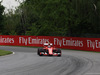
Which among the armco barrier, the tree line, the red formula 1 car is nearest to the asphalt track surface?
the red formula 1 car

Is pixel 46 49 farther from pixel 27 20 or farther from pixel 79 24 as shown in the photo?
pixel 27 20

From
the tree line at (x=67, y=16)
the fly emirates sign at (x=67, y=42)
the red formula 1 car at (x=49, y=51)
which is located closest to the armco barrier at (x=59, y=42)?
the fly emirates sign at (x=67, y=42)

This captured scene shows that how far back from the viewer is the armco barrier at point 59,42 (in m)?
27.3

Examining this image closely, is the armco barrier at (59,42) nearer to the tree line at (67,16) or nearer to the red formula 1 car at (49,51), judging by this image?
the tree line at (67,16)

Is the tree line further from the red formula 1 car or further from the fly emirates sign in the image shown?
the red formula 1 car

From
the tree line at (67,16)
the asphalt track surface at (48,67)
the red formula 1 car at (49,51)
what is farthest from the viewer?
the tree line at (67,16)

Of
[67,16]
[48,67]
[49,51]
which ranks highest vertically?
[67,16]

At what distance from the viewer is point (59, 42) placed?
108 feet

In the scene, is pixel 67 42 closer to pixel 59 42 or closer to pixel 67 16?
pixel 59 42

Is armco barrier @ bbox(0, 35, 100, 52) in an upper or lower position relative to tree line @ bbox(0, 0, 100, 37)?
lower

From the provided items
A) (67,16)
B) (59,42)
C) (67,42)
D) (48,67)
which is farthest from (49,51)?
(67,16)

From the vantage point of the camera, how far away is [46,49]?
751 inches

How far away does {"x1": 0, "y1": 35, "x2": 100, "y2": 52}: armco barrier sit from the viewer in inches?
1074

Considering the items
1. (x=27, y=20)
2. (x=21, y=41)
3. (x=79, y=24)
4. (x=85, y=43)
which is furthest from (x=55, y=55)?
(x=27, y=20)
